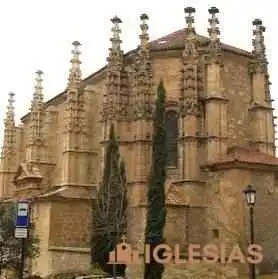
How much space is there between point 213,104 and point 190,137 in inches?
77.0

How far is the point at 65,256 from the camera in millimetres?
30844

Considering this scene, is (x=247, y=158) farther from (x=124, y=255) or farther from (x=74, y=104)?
(x=74, y=104)

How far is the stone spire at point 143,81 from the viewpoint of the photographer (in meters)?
29.9

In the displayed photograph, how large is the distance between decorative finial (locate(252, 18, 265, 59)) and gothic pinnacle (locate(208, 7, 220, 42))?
3245mm

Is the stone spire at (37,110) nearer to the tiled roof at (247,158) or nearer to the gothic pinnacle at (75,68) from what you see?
the gothic pinnacle at (75,68)

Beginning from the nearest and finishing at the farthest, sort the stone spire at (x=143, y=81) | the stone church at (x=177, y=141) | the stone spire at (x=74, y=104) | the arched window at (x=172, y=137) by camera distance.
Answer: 1. the stone church at (x=177, y=141)
2. the stone spire at (x=143, y=81)
3. the arched window at (x=172, y=137)
4. the stone spire at (x=74, y=104)

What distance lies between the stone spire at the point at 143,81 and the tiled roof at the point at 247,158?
14.9ft

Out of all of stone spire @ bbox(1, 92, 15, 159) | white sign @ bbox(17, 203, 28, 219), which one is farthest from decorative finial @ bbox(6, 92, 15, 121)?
white sign @ bbox(17, 203, 28, 219)

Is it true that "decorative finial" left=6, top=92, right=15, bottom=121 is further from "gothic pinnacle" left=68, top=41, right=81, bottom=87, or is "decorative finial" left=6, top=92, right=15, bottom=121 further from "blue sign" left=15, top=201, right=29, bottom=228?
"blue sign" left=15, top=201, right=29, bottom=228

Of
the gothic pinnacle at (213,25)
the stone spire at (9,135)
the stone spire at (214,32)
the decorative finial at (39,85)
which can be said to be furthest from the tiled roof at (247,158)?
the stone spire at (9,135)

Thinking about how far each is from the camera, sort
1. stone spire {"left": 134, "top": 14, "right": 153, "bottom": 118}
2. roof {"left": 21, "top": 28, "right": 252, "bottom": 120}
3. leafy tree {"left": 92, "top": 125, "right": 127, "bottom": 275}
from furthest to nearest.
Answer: roof {"left": 21, "top": 28, "right": 252, "bottom": 120}, stone spire {"left": 134, "top": 14, "right": 153, "bottom": 118}, leafy tree {"left": 92, "top": 125, "right": 127, "bottom": 275}

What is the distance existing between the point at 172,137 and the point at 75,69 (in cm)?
860

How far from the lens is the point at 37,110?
3991cm

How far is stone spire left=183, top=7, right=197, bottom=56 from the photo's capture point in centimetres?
2958
